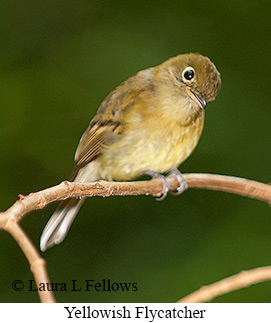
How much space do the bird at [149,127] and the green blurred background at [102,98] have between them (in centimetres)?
7

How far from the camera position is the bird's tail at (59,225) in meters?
1.62

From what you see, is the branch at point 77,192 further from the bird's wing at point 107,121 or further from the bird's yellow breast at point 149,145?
the bird's wing at point 107,121

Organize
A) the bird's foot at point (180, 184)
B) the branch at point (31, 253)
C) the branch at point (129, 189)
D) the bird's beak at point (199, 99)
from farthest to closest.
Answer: the bird's beak at point (199, 99), the bird's foot at point (180, 184), the branch at point (129, 189), the branch at point (31, 253)

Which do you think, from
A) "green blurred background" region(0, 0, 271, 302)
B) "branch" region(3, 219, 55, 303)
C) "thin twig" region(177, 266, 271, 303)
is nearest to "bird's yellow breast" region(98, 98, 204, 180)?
"green blurred background" region(0, 0, 271, 302)

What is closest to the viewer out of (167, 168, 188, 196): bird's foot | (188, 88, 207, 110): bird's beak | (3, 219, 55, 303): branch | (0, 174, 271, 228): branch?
(3, 219, 55, 303): branch

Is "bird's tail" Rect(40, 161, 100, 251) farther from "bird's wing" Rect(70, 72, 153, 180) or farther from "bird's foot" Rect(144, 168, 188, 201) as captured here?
"bird's foot" Rect(144, 168, 188, 201)

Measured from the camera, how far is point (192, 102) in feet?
5.75

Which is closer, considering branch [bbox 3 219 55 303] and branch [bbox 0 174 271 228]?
branch [bbox 3 219 55 303]

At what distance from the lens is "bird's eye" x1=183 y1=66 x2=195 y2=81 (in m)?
1.74

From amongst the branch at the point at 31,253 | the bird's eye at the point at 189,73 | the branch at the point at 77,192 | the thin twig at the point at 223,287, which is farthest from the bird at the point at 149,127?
the branch at the point at 31,253

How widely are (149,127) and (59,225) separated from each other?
0.44m

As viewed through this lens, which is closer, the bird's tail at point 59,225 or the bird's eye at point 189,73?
the bird's tail at point 59,225

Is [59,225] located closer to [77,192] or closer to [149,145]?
[149,145]

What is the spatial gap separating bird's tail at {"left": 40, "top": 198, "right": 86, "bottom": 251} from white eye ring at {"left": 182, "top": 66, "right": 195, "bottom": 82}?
0.57 m
